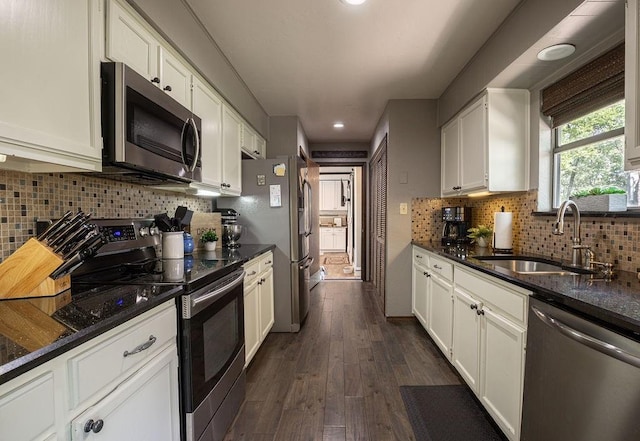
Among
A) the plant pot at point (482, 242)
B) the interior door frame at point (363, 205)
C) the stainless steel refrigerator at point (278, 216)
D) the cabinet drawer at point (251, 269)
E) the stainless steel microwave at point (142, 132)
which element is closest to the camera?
the stainless steel microwave at point (142, 132)

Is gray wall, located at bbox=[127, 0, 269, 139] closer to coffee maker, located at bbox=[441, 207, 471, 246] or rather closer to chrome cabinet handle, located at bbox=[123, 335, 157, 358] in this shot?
chrome cabinet handle, located at bbox=[123, 335, 157, 358]

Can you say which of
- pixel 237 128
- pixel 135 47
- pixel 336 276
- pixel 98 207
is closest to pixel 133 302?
pixel 98 207

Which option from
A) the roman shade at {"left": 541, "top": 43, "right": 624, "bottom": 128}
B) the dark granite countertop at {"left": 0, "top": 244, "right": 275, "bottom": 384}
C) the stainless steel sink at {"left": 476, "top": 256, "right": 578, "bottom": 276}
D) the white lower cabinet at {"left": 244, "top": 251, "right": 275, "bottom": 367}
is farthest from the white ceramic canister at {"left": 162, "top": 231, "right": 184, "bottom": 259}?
the roman shade at {"left": 541, "top": 43, "right": 624, "bottom": 128}

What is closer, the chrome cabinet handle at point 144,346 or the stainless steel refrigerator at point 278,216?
the chrome cabinet handle at point 144,346

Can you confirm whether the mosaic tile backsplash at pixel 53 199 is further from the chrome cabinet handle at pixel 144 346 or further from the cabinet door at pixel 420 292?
the cabinet door at pixel 420 292

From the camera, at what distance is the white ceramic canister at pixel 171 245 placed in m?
1.67

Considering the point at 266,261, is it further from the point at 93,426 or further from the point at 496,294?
the point at 93,426

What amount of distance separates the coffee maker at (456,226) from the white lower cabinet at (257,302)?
177 centimetres

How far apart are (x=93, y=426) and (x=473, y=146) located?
9.21 feet

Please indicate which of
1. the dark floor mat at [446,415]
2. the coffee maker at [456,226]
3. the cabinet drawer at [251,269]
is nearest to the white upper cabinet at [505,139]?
the coffee maker at [456,226]

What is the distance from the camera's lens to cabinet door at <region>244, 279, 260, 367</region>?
215 cm

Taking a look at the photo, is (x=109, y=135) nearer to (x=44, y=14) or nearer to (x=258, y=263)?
(x=44, y=14)

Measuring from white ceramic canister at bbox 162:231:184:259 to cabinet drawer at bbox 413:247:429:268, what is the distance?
6.93ft

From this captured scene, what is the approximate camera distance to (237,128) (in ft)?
9.05
